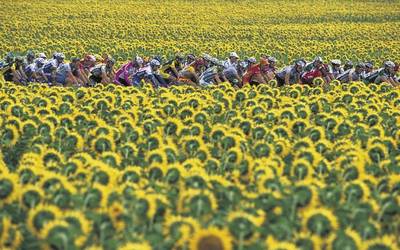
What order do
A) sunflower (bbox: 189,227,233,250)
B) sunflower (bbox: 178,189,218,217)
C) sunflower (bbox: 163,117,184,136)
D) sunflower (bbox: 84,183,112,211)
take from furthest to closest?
sunflower (bbox: 163,117,184,136) → sunflower (bbox: 84,183,112,211) → sunflower (bbox: 178,189,218,217) → sunflower (bbox: 189,227,233,250)

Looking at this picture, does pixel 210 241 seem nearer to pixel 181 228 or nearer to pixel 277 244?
pixel 181 228

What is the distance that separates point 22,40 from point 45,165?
1087 inches

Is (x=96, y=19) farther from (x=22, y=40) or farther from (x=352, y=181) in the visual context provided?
(x=352, y=181)

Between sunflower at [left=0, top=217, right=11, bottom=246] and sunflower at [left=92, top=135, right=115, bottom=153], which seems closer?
sunflower at [left=0, top=217, right=11, bottom=246]

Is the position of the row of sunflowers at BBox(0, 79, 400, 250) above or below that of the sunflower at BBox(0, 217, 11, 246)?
above

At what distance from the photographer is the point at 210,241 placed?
5711 mm

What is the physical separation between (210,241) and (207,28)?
3460 cm

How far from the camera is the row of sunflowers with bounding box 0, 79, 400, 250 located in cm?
613

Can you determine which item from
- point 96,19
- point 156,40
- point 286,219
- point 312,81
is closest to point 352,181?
point 286,219

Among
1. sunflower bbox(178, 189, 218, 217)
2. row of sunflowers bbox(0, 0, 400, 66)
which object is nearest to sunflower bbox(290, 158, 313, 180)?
sunflower bbox(178, 189, 218, 217)

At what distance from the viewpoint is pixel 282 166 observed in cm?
835

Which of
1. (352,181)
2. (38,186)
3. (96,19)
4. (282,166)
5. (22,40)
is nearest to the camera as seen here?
(38,186)

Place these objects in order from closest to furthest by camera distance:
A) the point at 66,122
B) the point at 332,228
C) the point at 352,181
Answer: the point at 332,228, the point at 352,181, the point at 66,122

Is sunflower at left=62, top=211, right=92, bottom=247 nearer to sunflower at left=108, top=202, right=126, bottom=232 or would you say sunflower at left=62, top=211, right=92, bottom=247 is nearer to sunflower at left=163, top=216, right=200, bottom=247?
sunflower at left=108, top=202, right=126, bottom=232
